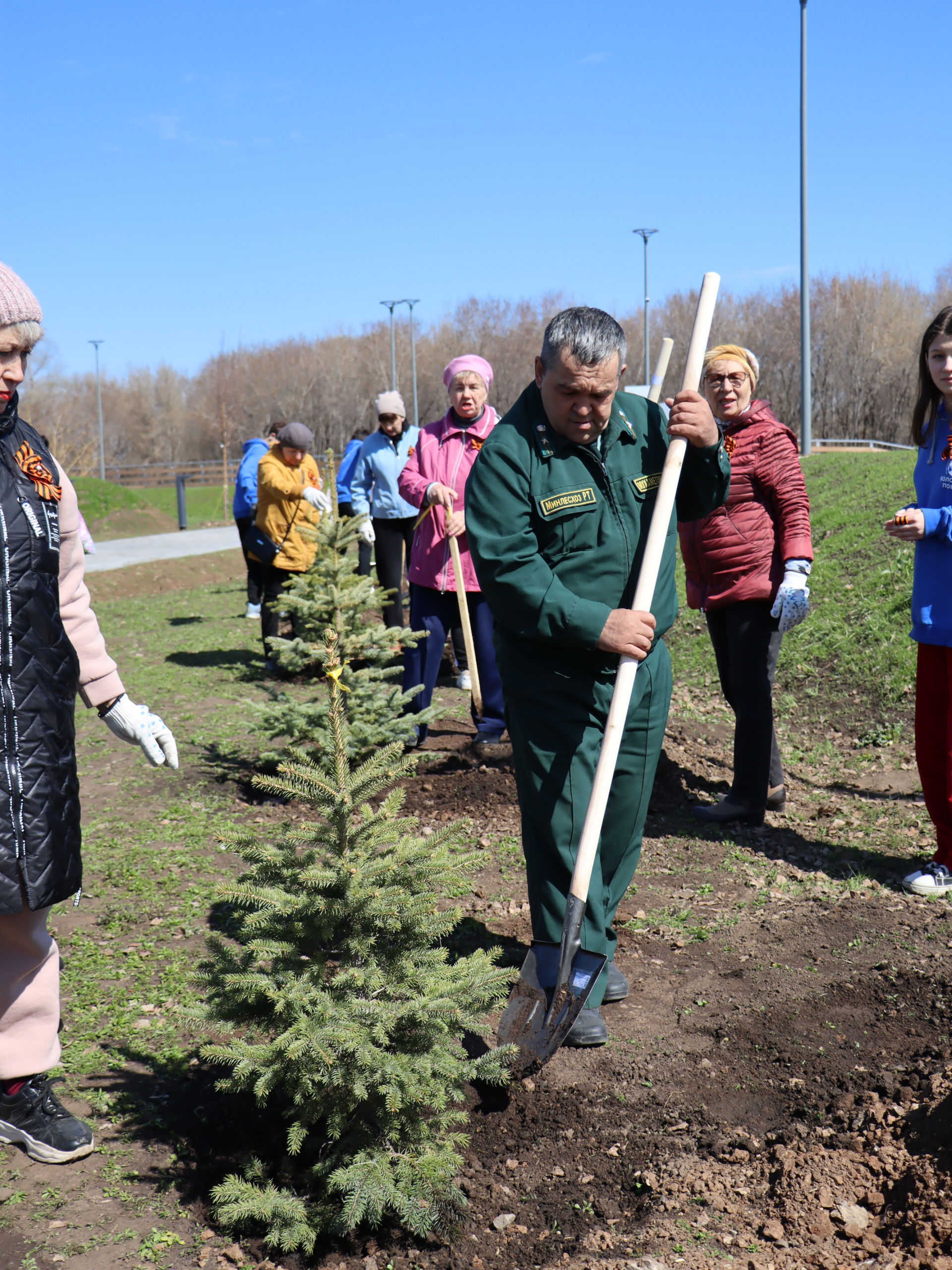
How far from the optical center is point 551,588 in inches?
114

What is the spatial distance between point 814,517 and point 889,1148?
9.47 metres

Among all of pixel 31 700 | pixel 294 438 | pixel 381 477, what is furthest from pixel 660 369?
pixel 294 438

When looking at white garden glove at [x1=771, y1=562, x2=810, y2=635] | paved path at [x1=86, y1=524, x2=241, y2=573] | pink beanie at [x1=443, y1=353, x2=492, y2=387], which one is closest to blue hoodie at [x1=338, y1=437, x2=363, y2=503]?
pink beanie at [x1=443, y1=353, x2=492, y2=387]

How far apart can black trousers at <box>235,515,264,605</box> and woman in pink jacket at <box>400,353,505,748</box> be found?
3100 millimetres

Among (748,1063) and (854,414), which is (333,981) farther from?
(854,414)

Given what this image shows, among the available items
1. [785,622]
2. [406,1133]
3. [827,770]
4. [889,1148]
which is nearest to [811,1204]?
[889,1148]

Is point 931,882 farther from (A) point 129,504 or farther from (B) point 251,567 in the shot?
(A) point 129,504

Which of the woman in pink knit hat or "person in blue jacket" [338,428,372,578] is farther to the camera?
"person in blue jacket" [338,428,372,578]

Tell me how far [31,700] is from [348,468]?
7563 mm

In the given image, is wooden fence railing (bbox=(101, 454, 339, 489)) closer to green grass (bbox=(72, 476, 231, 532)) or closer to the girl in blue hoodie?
green grass (bbox=(72, 476, 231, 532))

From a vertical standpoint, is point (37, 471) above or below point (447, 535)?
above

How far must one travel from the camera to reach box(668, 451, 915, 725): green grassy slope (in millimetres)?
7176

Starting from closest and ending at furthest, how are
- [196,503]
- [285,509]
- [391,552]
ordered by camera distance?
[285,509] < [391,552] < [196,503]

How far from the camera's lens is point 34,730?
2.51m
